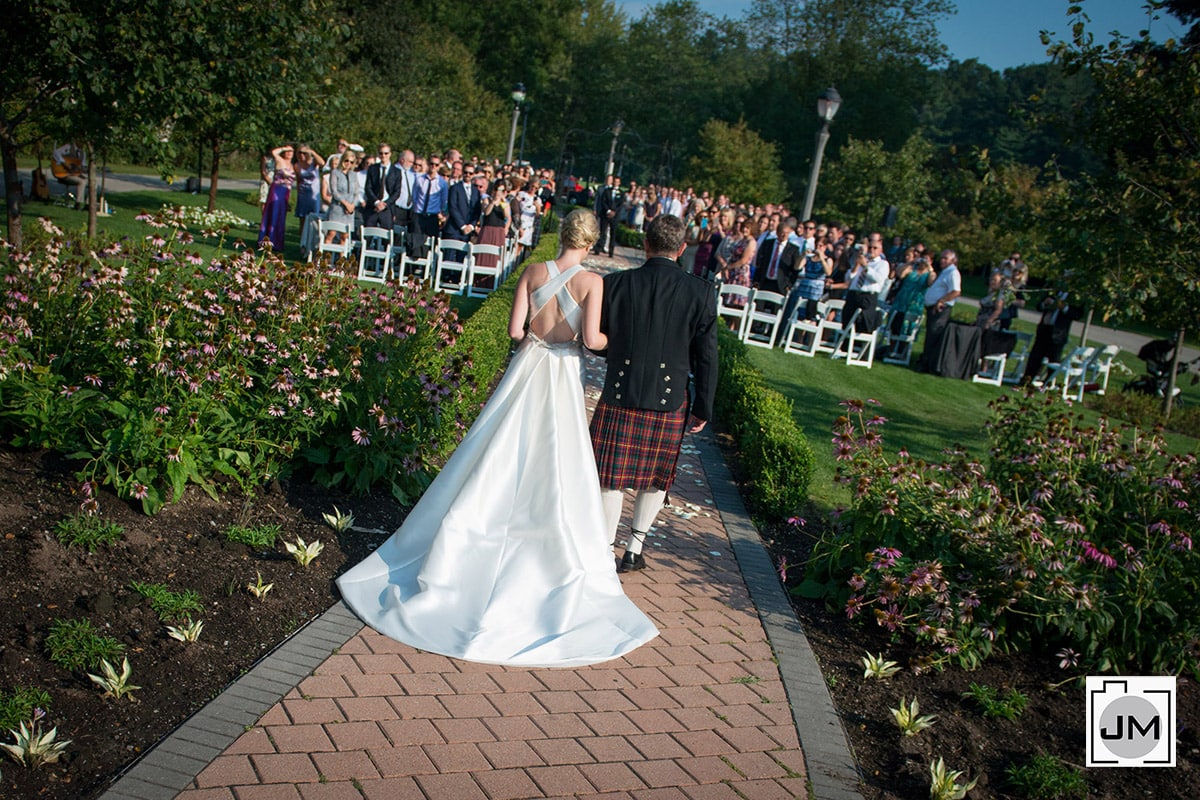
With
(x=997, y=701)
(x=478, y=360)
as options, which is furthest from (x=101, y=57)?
(x=997, y=701)

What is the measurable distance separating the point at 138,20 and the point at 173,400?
17.1ft

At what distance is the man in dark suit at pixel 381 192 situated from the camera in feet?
49.8

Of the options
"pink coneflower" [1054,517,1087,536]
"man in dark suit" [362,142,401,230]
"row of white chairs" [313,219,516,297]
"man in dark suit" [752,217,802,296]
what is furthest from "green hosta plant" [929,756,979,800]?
"man in dark suit" [362,142,401,230]

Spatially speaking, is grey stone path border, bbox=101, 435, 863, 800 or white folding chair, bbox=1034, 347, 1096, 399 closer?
grey stone path border, bbox=101, 435, 863, 800

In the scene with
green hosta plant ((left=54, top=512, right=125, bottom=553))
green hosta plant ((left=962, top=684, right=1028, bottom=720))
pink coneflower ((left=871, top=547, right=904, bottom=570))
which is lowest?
green hosta plant ((left=962, top=684, right=1028, bottom=720))

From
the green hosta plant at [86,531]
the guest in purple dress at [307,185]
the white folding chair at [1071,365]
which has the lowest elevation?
the green hosta plant at [86,531]

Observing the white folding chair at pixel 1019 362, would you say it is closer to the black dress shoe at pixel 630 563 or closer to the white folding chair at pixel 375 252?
the white folding chair at pixel 375 252

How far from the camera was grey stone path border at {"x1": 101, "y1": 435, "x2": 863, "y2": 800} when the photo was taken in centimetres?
313

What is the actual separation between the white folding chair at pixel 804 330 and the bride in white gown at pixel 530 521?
10208 millimetres

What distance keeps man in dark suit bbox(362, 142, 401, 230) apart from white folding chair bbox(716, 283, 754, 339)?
215 inches

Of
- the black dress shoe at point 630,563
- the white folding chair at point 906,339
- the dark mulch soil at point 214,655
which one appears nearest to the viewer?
the dark mulch soil at point 214,655

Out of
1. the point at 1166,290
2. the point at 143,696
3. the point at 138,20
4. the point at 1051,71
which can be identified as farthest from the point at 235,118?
the point at 1051,71

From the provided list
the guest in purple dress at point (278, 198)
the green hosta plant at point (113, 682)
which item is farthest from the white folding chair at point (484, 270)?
the green hosta plant at point (113, 682)

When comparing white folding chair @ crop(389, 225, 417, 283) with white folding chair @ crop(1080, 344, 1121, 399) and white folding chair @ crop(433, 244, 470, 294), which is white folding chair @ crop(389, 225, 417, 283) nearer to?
white folding chair @ crop(433, 244, 470, 294)
